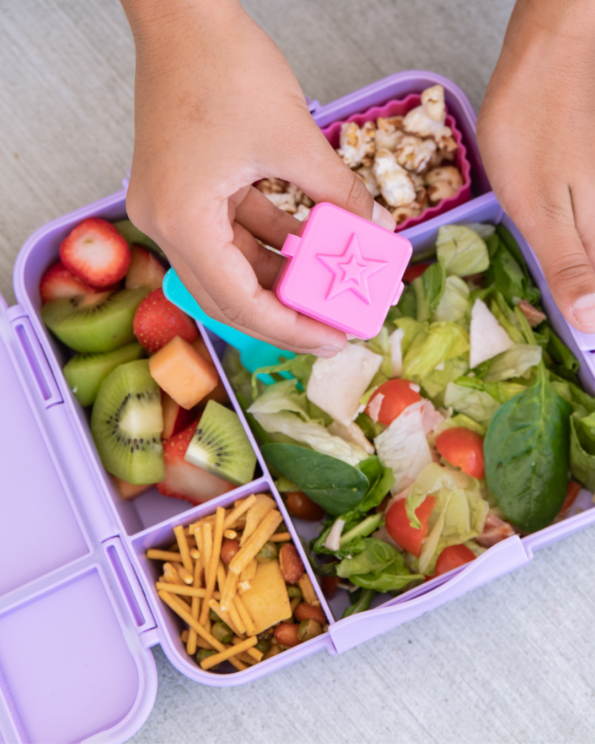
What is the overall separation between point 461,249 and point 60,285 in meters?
0.67

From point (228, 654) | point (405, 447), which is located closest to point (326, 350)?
point (405, 447)

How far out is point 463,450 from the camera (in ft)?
3.13

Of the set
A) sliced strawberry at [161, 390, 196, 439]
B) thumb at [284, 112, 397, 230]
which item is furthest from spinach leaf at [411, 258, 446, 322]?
sliced strawberry at [161, 390, 196, 439]

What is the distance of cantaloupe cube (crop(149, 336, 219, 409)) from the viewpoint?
38.3 inches

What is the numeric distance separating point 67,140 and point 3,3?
316 millimetres

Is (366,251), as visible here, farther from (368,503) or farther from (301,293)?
(368,503)

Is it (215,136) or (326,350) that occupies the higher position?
(215,136)

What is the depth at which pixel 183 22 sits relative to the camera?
25.7 inches

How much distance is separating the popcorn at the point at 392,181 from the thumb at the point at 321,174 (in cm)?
33

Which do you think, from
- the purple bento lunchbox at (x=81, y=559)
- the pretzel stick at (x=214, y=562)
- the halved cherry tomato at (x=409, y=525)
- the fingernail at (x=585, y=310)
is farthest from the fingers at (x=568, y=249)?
the pretzel stick at (x=214, y=562)

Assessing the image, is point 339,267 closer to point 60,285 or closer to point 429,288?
point 429,288

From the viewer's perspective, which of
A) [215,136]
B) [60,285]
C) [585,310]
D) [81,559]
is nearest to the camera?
[215,136]

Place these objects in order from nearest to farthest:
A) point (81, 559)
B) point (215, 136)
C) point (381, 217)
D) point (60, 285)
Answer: point (215, 136), point (381, 217), point (81, 559), point (60, 285)

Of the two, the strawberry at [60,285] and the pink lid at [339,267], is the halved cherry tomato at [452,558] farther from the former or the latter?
the strawberry at [60,285]
